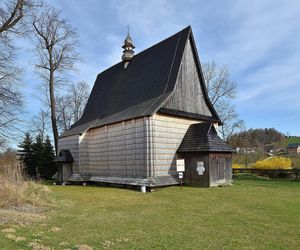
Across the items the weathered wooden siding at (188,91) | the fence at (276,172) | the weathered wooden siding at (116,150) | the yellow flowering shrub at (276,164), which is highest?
the weathered wooden siding at (188,91)

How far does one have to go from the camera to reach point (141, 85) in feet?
66.4

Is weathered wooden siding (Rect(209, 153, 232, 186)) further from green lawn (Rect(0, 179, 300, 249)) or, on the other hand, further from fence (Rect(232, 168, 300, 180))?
fence (Rect(232, 168, 300, 180))

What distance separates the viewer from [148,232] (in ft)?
23.0

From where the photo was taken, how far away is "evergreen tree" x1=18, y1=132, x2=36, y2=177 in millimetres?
28230

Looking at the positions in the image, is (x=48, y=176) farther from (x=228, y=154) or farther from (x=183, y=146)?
(x=228, y=154)

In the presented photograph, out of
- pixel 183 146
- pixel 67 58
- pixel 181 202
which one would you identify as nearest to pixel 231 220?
pixel 181 202

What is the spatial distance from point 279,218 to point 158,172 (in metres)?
8.34

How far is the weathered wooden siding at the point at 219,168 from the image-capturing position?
1654 cm

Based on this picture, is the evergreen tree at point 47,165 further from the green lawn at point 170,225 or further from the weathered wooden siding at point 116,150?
the green lawn at point 170,225

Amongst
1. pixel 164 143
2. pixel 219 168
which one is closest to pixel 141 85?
pixel 164 143

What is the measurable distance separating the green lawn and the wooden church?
4619mm

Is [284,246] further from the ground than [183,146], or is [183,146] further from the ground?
[183,146]

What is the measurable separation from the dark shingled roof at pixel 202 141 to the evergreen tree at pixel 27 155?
17521 millimetres

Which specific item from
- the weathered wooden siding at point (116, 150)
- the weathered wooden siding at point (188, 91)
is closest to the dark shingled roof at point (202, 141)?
the weathered wooden siding at point (188, 91)
